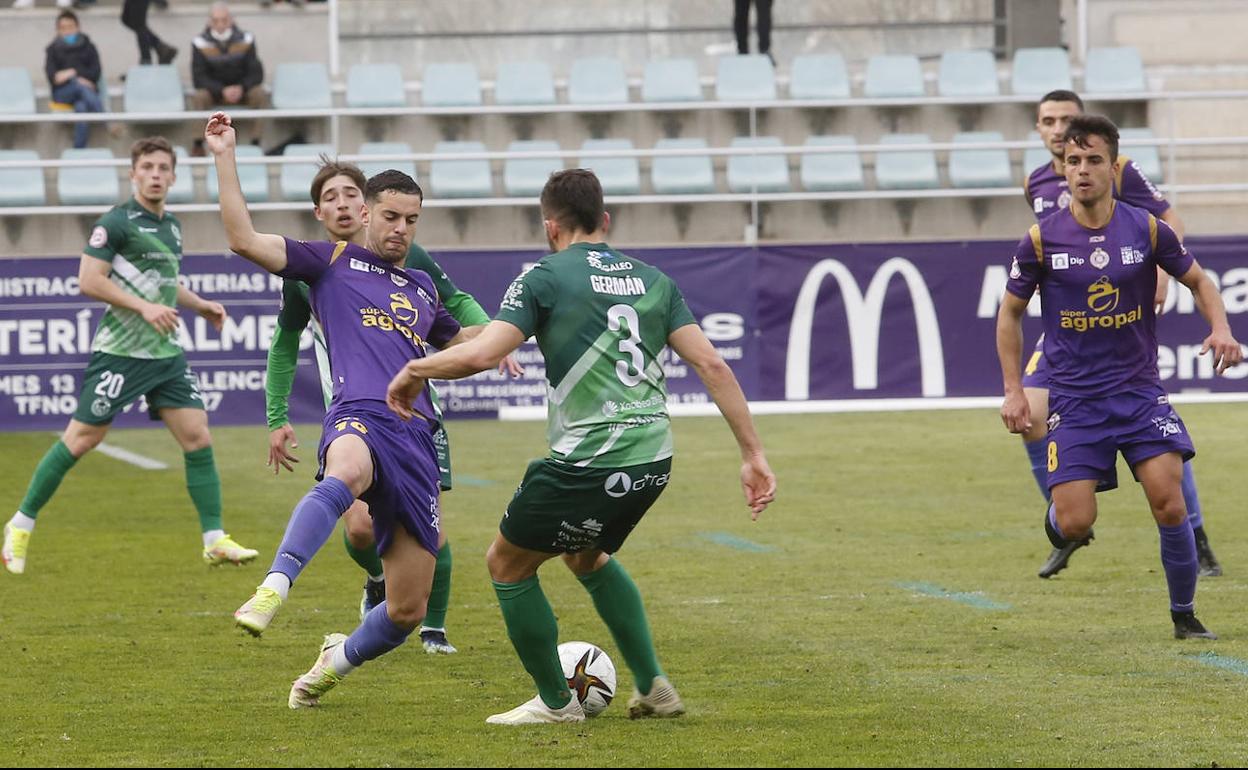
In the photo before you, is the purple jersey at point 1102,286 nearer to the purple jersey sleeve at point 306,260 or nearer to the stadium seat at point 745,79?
the purple jersey sleeve at point 306,260

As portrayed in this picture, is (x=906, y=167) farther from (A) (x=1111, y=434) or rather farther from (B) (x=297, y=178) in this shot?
(A) (x=1111, y=434)

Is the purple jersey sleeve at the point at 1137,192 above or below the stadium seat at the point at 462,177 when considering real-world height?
below

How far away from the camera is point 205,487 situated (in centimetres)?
1012

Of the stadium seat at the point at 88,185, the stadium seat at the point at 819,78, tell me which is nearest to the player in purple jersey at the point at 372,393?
the stadium seat at the point at 88,185

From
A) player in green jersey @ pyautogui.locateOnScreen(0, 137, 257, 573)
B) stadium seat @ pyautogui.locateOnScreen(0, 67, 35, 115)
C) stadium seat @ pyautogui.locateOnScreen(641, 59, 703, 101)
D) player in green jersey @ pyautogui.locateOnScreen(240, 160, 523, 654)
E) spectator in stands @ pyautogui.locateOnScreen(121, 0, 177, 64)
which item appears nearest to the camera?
player in green jersey @ pyautogui.locateOnScreen(240, 160, 523, 654)

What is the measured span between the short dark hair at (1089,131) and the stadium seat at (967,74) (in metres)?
15.3

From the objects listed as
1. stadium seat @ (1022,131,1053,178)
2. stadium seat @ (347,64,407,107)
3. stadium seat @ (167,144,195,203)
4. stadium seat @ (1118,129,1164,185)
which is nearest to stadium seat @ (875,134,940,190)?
stadium seat @ (1022,131,1053,178)

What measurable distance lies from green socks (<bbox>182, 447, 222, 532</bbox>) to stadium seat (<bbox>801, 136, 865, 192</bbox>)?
11.7 metres

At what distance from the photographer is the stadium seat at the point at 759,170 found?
20.5m

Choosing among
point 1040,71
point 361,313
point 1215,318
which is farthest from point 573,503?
point 1040,71

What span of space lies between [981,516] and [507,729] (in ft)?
20.8

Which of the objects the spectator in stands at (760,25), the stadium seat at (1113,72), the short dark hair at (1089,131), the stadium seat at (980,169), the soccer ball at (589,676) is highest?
the spectator in stands at (760,25)

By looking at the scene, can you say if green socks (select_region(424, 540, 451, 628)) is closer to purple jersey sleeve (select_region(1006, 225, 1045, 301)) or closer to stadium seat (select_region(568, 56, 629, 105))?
purple jersey sleeve (select_region(1006, 225, 1045, 301))

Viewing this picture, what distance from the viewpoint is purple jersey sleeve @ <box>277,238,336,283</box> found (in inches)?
242
